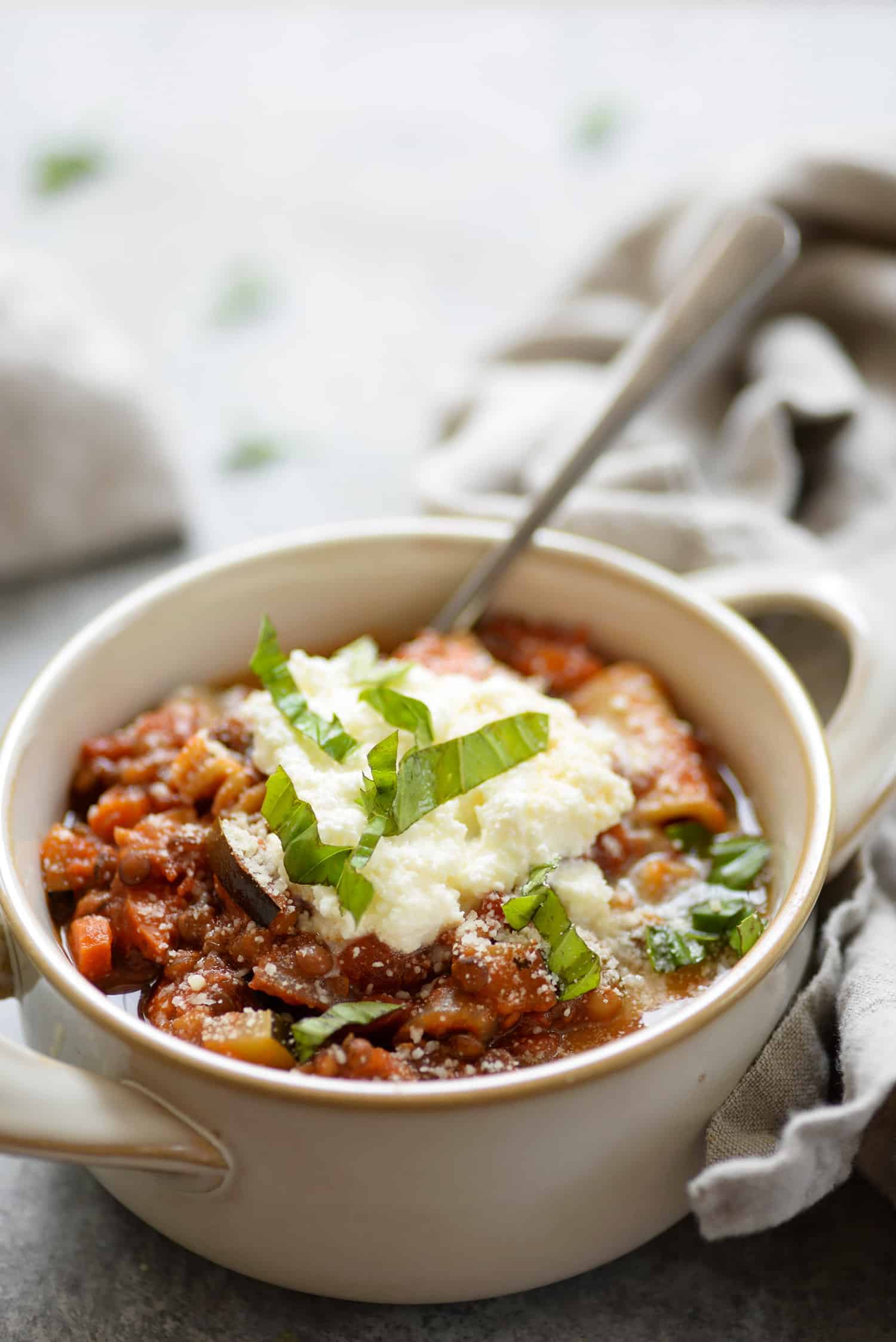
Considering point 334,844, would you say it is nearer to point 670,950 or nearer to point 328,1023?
point 328,1023

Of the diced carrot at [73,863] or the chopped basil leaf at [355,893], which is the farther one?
the diced carrot at [73,863]

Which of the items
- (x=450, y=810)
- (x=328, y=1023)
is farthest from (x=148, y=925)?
(x=450, y=810)

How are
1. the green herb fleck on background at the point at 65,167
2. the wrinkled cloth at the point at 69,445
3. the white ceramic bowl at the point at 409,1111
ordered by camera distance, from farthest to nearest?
the green herb fleck on background at the point at 65,167, the wrinkled cloth at the point at 69,445, the white ceramic bowl at the point at 409,1111

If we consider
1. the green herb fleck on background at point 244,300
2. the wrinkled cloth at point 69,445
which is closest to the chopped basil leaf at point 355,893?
the wrinkled cloth at point 69,445

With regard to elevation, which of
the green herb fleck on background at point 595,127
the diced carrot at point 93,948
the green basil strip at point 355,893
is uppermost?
the green herb fleck on background at point 595,127

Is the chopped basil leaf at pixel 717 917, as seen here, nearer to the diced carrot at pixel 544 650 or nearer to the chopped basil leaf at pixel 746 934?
the chopped basil leaf at pixel 746 934

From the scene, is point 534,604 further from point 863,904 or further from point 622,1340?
point 622,1340
